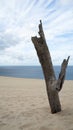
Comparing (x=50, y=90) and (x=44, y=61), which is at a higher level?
(x=44, y=61)

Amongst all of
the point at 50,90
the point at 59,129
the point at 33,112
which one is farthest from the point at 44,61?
the point at 59,129

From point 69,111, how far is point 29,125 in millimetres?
1597

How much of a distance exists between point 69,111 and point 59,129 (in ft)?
5.02

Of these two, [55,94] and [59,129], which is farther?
[55,94]

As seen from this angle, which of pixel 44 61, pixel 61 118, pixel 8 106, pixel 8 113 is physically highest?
pixel 44 61

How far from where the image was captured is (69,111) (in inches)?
236

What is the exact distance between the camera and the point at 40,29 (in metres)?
5.75

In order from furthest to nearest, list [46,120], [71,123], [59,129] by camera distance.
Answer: [46,120] < [71,123] < [59,129]

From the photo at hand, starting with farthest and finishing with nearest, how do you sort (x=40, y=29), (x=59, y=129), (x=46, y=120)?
(x=40, y=29) → (x=46, y=120) → (x=59, y=129)

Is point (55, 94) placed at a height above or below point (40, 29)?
A: below

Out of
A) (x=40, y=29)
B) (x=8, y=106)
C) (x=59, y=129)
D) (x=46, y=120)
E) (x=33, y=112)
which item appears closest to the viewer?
(x=59, y=129)

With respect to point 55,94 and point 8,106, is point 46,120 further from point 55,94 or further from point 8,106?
point 8,106

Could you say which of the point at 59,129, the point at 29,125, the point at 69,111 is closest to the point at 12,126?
the point at 29,125

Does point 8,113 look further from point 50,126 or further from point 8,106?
point 50,126
